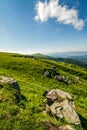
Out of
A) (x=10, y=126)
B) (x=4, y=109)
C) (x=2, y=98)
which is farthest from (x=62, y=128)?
(x=2, y=98)

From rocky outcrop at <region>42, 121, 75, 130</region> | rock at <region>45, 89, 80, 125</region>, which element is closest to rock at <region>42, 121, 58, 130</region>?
rocky outcrop at <region>42, 121, 75, 130</region>

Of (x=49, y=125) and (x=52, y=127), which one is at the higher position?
(x=49, y=125)

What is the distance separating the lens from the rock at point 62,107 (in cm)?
2203

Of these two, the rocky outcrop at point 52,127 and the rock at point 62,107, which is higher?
the rock at point 62,107

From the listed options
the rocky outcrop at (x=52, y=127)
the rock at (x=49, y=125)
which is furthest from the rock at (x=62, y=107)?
the rock at (x=49, y=125)

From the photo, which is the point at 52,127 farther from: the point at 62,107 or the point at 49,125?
the point at 62,107

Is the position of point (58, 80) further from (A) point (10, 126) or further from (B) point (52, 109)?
(A) point (10, 126)

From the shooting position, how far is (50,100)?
2577 centimetres

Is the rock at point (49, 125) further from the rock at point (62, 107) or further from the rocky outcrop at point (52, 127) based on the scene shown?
the rock at point (62, 107)

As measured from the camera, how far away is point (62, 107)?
23688mm

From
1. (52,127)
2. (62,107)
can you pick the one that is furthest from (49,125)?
(62,107)

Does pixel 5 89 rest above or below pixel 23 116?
above

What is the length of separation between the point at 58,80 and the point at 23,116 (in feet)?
117

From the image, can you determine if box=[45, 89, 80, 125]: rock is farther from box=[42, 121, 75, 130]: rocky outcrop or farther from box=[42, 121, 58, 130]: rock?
box=[42, 121, 58, 130]: rock
